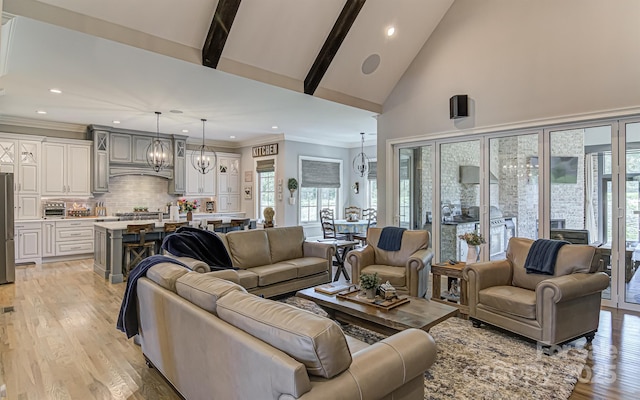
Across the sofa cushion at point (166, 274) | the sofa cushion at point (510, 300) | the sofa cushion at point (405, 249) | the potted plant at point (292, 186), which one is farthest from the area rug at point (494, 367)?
the potted plant at point (292, 186)

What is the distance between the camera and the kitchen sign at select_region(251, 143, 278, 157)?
942cm

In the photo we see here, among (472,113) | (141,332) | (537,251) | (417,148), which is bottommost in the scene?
(141,332)

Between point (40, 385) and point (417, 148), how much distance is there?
586cm

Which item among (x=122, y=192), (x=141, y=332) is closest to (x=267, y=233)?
(x=141, y=332)

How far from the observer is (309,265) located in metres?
4.80

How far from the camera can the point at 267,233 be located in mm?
4996

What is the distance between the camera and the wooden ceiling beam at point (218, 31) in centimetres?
385

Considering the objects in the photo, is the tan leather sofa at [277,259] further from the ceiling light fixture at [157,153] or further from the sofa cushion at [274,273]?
the ceiling light fixture at [157,153]

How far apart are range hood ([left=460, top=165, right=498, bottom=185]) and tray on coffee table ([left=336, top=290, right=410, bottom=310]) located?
10.5 feet

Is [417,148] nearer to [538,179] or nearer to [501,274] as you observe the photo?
[538,179]

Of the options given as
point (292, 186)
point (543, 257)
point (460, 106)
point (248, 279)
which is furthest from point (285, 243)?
point (292, 186)

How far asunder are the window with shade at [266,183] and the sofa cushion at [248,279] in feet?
17.8

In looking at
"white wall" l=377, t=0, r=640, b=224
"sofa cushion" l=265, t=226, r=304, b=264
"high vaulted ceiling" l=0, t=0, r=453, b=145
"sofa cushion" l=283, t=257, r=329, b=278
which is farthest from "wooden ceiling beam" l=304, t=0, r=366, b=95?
"sofa cushion" l=283, t=257, r=329, b=278

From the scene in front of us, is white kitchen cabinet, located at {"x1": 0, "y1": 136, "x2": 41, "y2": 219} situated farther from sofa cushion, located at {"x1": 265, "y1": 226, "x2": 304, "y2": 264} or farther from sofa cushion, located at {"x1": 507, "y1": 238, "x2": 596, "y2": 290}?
sofa cushion, located at {"x1": 507, "y1": 238, "x2": 596, "y2": 290}
